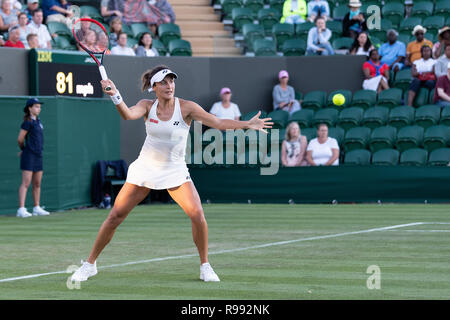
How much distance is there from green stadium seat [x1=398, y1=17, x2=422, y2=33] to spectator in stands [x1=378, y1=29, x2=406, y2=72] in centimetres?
139

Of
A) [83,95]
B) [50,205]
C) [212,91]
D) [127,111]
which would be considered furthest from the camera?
[212,91]

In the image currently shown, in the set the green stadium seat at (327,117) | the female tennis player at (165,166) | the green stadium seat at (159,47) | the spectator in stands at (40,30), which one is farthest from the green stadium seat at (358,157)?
the female tennis player at (165,166)

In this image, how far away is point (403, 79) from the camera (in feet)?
67.9

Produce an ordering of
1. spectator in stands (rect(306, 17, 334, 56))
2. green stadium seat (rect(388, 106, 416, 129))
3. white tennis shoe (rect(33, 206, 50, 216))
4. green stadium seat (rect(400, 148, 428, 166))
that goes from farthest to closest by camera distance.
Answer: spectator in stands (rect(306, 17, 334, 56)) → green stadium seat (rect(388, 106, 416, 129)) → green stadium seat (rect(400, 148, 428, 166)) → white tennis shoe (rect(33, 206, 50, 216))

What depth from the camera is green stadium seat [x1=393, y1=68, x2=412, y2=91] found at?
814 inches

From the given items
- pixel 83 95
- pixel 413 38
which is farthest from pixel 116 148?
pixel 413 38

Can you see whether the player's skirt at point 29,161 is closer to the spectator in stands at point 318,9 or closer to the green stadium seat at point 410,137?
the green stadium seat at point 410,137

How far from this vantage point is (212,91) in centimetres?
2155

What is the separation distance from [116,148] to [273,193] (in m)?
3.67

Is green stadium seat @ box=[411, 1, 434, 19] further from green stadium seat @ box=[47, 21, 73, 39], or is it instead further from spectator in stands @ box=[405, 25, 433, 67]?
green stadium seat @ box=[47, 21, 73, 39]

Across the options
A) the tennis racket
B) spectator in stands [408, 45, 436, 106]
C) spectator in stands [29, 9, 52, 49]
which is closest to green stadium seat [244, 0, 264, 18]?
spectator in stands [408, 45, 436, 106]

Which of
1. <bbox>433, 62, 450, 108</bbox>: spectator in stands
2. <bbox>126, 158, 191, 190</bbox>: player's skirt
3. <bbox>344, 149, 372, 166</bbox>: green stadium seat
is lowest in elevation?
<bbox>344, 149, 372, 166</bbox>: green stadium seat

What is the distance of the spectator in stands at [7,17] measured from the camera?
18853mm
